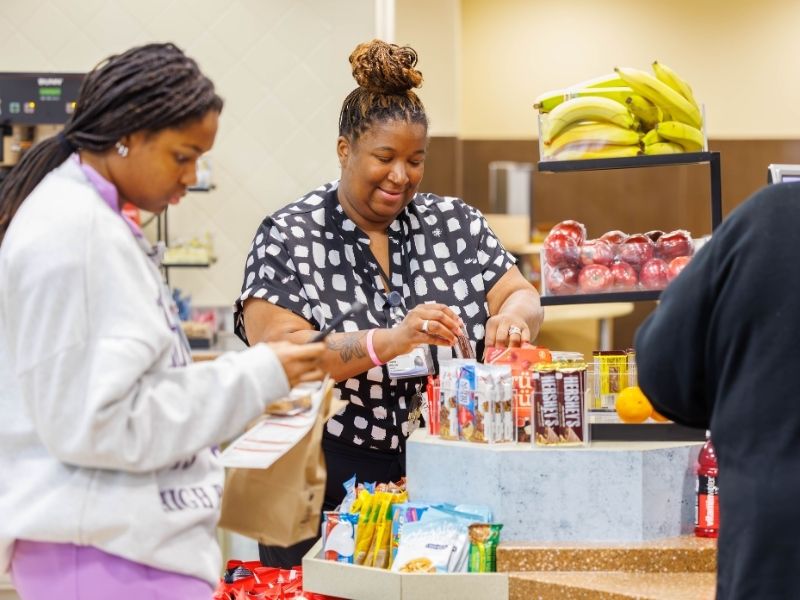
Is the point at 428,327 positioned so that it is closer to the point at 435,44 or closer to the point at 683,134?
the point at 683,134

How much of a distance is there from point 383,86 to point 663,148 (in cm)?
80

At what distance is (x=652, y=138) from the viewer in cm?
275

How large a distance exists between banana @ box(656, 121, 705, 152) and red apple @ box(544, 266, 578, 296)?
1.27 feet

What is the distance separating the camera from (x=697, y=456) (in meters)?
2.69

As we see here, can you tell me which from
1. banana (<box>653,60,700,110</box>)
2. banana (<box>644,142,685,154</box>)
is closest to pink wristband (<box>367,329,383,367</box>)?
banana (<box>644,142,685,154</box>)

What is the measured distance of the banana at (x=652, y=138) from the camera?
9.02 feet

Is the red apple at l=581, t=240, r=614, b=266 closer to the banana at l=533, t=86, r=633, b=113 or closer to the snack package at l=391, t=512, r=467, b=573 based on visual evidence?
the banana at l=533, t=86, r=633, b=113

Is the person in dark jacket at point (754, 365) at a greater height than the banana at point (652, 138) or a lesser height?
lesser

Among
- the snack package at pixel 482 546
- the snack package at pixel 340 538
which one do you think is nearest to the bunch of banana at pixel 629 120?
the snack package at pixel 482 546

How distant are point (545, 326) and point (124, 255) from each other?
25.4 ft

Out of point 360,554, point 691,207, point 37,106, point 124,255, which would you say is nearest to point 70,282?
point 124,255

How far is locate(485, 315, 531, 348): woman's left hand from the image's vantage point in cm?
299

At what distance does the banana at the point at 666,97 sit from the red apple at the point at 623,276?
378mm

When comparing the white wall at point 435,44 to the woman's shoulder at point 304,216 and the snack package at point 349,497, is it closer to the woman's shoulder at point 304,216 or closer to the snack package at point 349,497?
the woman's shoulder at point 304,216
